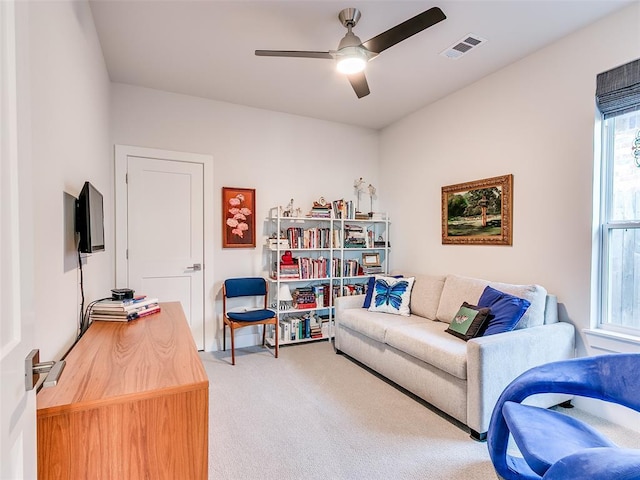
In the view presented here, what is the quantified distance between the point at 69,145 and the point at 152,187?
1.88 metres

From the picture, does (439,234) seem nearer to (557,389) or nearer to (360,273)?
(360,273)

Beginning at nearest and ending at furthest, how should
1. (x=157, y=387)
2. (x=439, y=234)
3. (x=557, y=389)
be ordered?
(x=157, y=387)
(x=557, y=389)
(x=439, y=234)

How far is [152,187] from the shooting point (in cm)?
349

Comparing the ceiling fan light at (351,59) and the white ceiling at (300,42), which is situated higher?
the white ceiling at (300,42)

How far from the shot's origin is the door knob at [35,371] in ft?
2.38

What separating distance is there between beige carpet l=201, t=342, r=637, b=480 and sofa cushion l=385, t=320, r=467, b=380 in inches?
15.4

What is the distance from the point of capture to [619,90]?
2.26m

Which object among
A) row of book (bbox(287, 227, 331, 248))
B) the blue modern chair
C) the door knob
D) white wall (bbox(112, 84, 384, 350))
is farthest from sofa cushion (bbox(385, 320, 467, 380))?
the door knob

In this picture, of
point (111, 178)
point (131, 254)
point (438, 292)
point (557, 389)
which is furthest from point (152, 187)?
point (557, 389)

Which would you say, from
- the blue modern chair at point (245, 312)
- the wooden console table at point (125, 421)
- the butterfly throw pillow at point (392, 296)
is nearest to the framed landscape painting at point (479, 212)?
the butterfly throw pillow at point (392, 296)

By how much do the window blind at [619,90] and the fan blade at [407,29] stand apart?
52.7 inches

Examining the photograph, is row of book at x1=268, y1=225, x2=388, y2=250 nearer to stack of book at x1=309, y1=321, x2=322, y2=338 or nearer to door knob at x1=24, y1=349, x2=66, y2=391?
stack of book at x1=309, y1=321, x2=322, y2=338

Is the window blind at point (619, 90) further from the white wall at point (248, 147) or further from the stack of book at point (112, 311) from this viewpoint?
the stack of book at point (112, 311)

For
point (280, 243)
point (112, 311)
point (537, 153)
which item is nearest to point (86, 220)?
point (112, 311)
